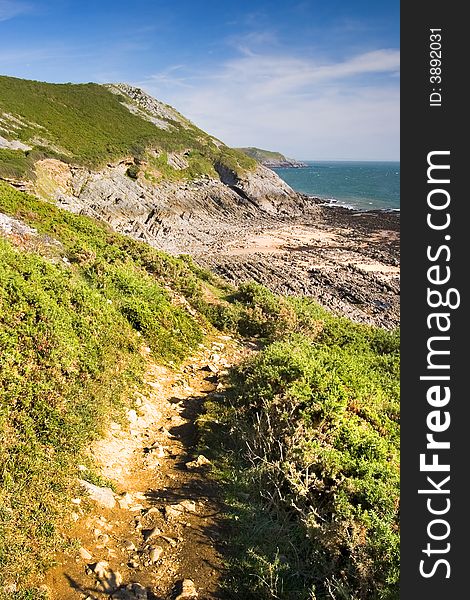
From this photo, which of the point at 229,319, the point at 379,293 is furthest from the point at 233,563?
the point at 379,293

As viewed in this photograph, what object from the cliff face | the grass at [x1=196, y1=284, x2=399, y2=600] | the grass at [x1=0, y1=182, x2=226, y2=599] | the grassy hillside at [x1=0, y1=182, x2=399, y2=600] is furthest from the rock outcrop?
the grass at [x1=196, y1=284, x2=399, y2=600]

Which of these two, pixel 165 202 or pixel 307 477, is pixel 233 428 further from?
pixel 165 202

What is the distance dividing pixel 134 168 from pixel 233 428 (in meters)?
48.0

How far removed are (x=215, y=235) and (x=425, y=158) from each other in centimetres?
4329

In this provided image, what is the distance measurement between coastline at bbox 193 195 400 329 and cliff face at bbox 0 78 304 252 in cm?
433

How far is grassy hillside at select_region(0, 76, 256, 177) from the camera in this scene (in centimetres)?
4434

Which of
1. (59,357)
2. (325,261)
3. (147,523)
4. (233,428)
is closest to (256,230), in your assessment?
(325,261)

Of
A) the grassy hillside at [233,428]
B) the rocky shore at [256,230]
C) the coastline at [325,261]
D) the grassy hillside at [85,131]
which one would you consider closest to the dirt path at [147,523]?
the grassy hillside at [233,428]

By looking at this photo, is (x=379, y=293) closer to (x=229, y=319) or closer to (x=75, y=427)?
(x=229, y=319)

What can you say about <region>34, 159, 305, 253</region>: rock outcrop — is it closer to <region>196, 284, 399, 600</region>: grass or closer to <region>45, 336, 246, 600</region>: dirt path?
<region>45, 336, 246, 600</region>: dirt path

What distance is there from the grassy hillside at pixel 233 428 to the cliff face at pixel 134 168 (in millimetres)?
27729

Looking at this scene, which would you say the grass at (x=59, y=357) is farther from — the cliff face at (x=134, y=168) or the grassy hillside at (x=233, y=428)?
the cliff face at (x=134, y=168)

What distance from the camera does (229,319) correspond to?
13.3 m

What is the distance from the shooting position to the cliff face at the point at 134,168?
4131cm
